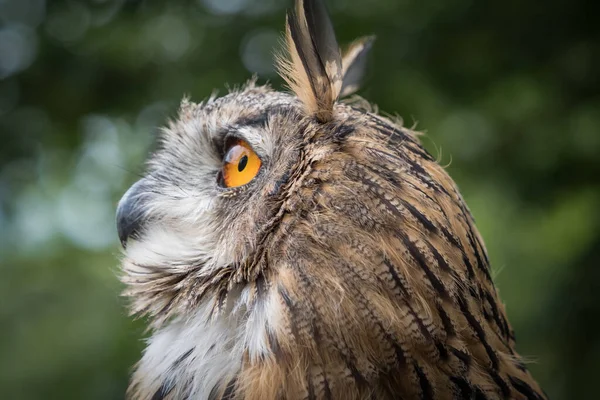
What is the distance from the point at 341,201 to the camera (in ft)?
3.91

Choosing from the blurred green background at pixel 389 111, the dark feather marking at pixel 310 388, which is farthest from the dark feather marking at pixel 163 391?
the blurred green background at pixel 389 111

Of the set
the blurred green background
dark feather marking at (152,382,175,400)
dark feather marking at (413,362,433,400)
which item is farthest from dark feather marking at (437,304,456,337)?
the blurred green background

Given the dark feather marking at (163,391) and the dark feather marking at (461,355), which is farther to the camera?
the dark feather marking at (163,391)

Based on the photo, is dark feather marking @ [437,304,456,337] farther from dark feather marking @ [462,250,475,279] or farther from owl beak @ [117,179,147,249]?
owl beak @ [117,179,147,249]

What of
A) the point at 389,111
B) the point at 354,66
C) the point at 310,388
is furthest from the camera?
the point at 389,111

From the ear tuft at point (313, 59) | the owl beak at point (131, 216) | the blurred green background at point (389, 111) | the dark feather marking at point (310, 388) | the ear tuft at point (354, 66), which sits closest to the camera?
the dark feather marking at point (310, 388)

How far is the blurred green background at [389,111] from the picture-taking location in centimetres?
302

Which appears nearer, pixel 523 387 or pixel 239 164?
pixel 523 387

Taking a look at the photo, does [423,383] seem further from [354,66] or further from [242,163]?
[354,66]

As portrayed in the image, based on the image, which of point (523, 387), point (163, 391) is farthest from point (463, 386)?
point (163, 391)

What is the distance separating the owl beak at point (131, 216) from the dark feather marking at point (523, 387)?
1116 millimetres

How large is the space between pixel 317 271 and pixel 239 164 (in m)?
0.44

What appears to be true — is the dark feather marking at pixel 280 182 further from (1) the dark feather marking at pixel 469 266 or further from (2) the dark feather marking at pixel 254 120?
(1) the dark feather marking at pixel 469 266

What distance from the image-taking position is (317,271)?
1160mm
